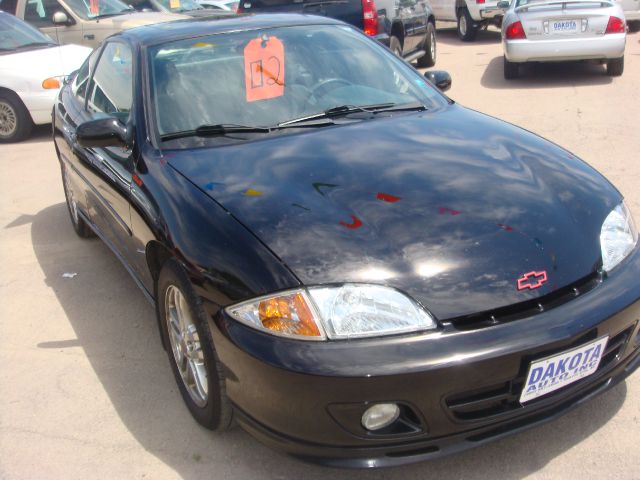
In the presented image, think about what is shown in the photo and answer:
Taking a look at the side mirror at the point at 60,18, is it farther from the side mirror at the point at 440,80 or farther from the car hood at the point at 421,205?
the car hood at the point at 421,205

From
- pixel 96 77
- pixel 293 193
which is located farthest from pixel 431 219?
pixel 96 77

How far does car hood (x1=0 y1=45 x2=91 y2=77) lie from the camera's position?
8727mm

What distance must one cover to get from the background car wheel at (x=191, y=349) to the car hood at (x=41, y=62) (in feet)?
21.3

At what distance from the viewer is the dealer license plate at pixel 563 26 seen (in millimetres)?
9406

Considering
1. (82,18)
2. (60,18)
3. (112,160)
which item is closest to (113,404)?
(112,160)

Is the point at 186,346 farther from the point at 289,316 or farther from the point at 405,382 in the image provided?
the point at 405,382

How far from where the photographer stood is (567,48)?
31.0 feet

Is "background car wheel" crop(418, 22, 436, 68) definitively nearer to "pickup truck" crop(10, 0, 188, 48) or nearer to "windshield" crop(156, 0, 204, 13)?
"pickup truck" crop(10, 0, 188, 48)

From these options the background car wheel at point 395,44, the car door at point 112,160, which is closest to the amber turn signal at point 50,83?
the background car wheel at point 395,44

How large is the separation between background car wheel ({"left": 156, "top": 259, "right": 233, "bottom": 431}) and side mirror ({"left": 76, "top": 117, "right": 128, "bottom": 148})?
0.81 metres

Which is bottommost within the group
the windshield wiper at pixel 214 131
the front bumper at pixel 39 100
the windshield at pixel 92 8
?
the front bumper at pixel 39 100

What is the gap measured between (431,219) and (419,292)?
1.19 feet

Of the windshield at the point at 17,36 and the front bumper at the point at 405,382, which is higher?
the windshield at the point at 17,36

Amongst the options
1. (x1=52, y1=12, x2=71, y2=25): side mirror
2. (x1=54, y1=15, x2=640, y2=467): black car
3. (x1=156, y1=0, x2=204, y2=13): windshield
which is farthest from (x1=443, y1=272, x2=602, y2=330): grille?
(x1=156, y1=0, x2=204, y2=13): windshield
